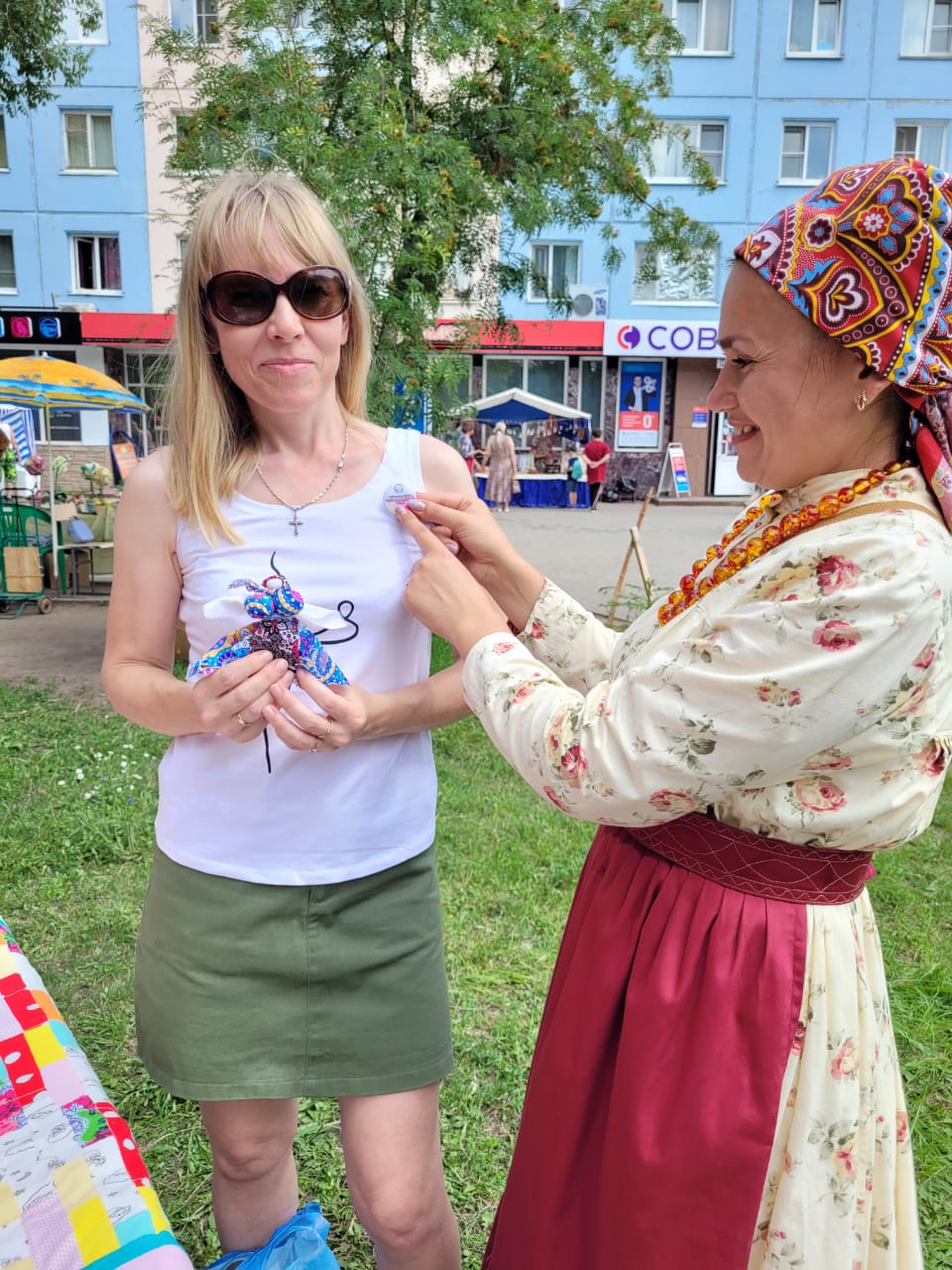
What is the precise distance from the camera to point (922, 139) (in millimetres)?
21375

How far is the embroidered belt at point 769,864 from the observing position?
129cm

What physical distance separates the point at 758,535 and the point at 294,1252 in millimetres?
1273

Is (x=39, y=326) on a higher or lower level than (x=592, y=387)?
higher

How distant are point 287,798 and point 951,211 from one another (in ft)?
3.90

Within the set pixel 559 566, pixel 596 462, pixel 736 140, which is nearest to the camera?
pixel 559 566

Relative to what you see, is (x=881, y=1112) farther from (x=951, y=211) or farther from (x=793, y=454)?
(x=951, y=211)

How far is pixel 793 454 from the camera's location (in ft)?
4.13

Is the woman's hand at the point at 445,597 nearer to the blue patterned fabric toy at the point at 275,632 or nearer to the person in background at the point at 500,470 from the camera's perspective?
the blue patterned fabric toy at the point at 275,632

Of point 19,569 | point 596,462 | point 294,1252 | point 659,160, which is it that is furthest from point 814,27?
point 294,1252

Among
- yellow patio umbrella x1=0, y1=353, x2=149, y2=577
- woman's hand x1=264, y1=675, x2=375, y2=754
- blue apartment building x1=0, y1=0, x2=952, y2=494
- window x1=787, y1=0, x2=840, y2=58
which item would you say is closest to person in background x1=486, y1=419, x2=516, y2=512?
blue apartment building x1=0, y1=0, x2=952, y2=494

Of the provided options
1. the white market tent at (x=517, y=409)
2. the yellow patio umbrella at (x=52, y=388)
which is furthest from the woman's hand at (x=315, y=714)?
the white market tent at (x=517, y=409)

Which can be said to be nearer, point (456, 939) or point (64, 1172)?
point (64, 1172)

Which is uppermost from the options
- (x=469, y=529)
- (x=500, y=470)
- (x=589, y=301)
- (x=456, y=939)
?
(x=589, y=301)

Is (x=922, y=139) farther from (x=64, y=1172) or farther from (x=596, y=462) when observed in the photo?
(x=64, y=1172)
